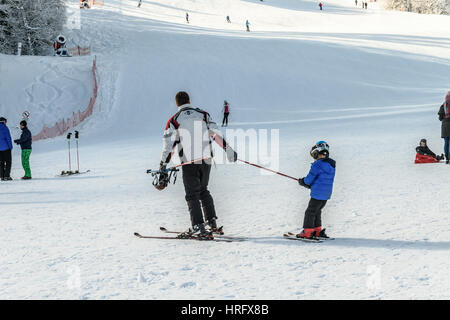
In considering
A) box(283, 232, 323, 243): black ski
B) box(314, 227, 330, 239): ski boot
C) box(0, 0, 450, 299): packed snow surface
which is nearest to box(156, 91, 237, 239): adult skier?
box(0, 0, 450, 299): packed snow surface

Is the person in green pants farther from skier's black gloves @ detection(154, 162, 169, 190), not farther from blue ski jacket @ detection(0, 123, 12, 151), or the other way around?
skier's black gloves @ detection(154, 162, 169, 190)

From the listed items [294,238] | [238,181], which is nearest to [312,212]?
[294,238]

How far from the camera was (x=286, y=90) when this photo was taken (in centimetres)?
3066

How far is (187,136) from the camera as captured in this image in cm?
583

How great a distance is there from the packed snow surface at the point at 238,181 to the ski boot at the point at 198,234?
0.13 m

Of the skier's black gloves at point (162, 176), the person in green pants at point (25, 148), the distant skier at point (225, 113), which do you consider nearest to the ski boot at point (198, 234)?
the skier's black gloves at point (162, 176)

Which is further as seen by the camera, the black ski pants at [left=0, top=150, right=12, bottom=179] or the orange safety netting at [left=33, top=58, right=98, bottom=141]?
the orange safety netting at [left=33, top=58, right=98, bottom=141]

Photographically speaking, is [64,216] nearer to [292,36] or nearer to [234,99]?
[234,99]

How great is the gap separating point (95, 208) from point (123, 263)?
3.27 meters

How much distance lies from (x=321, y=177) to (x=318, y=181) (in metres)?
0.06

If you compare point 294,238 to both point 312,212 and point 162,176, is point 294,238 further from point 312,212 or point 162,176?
point 162,176

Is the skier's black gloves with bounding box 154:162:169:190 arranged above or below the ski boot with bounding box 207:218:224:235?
above

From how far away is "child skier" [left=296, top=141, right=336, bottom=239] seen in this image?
18.4ft

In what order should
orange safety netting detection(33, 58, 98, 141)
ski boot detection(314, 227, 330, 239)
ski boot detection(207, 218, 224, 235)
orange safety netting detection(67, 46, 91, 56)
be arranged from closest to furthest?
1. ski boot detection(314, 227, 330, 239)
2. ski boot detection(207, 218, 224, 235)
3. orange safety netting detection(33, 58, 98, 141)
4. orange safety netting detection(67, 46, 91, 56)
